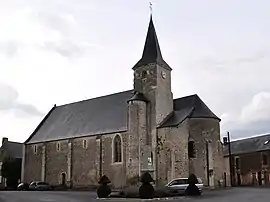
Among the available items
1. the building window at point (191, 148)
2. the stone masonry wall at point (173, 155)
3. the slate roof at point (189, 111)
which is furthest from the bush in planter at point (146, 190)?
the slate roof at point (189, 111)

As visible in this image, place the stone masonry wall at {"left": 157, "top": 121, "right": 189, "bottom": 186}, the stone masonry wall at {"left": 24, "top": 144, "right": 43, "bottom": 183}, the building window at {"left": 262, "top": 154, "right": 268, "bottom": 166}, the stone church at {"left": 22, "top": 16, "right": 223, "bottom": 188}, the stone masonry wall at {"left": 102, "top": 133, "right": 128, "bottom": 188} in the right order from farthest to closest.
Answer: the building window at {"left": 262, "top": 154, "right": 268, "bottom": 166} → the stone masonry wall at {"left": 24, "top": 144, "right": 43, "bottom": 183} → the stone masonry wall at {"left": 102, "top": 133, "right": 128, "bottom": 188} → the stone church at {"left": 22, "top": 16, "right": 223, "bottom": 188} → the stone masonry wall at {"left": 157, "top": 121, "right": 189, "bottom": 186}

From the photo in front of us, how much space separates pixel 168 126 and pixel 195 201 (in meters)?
17.5

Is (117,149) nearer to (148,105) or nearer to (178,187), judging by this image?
(148,105)

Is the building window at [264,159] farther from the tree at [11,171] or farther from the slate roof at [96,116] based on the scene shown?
the tree at [11,171]

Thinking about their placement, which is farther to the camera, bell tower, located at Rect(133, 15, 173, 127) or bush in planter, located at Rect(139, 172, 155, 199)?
bell tower, located at Rect(133, 15, 173, 127)

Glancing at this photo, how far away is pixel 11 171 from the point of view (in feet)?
191

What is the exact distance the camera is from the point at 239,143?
2648 inches

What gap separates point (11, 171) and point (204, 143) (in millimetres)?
30803

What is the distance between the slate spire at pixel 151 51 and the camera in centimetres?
4334

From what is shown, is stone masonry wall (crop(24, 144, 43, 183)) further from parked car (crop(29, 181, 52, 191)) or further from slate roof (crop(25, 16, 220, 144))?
parked car (crop(29, 181, 52, 191))

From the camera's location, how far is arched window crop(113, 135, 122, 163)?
43375 millimetres

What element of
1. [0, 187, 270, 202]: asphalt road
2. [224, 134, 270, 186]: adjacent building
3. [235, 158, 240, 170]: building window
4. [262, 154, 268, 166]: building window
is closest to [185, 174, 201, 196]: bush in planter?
[0, 187, 270, 202]: asphalt road

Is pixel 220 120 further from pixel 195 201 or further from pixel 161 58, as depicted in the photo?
pixel 195 201

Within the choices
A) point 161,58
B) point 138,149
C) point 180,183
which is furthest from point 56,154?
point 180,183
